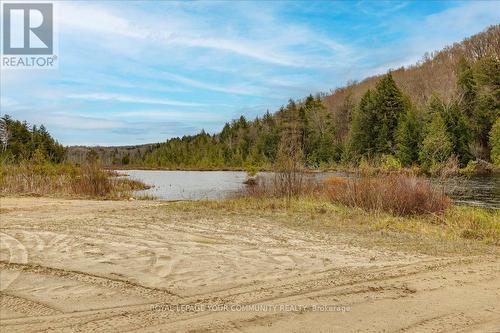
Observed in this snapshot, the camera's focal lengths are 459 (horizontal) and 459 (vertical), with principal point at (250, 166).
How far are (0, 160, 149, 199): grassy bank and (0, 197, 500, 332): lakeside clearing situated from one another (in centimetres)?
1172

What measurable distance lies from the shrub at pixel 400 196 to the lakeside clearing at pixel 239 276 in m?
2.85

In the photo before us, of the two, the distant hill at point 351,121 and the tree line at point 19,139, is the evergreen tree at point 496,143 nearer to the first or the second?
the distant hill at point 351,121

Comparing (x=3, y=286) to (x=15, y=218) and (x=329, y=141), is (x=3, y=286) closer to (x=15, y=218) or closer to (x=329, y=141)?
(x=15, y=218)

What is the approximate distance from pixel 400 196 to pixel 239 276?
29.0ft

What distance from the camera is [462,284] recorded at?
5.92 metres

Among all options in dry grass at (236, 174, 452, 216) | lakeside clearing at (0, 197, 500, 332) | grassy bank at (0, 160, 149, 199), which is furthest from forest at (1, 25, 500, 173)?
lakeside clearing at (0, 197, 500, 332)

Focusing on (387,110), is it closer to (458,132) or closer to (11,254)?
(458,132)

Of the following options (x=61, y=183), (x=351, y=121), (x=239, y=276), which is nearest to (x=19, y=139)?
(x=61, y=183)

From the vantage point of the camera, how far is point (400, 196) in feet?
44.9

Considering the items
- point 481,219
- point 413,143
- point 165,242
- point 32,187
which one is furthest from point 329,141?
point 165,242

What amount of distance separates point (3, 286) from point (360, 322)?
14.5 feet

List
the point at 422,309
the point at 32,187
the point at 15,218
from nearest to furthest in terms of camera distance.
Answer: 1. the point at 422,309
2. the point at 15,218
3. the point at 32,187

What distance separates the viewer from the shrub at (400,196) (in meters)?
13.7

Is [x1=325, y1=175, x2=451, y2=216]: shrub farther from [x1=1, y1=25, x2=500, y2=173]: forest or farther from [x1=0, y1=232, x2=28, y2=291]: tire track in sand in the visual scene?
[x1=1, y1=25, x2=500, y2=173]: forest
